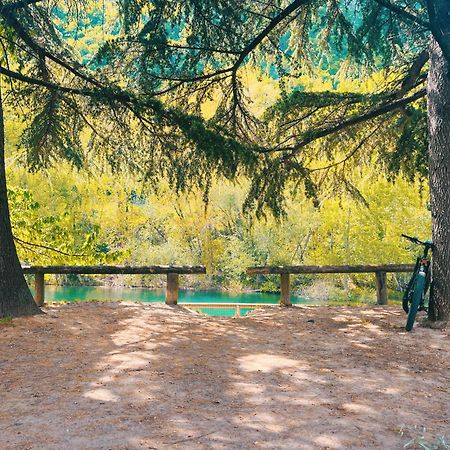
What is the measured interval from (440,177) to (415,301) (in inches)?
71.5

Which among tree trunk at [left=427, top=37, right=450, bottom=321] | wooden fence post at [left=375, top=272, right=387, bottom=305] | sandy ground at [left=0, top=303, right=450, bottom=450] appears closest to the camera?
sandy ground at [left=0, top=303, right=450, bottom=450]

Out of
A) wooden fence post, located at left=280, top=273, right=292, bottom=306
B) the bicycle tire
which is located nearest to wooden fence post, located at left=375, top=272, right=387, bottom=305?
wooden fence post, located at left=280, top=273, right=292, bottom=306

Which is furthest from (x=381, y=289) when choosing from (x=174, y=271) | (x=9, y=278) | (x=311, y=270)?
(x=9, y=278)

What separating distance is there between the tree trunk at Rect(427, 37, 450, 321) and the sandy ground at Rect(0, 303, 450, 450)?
1.84 feet

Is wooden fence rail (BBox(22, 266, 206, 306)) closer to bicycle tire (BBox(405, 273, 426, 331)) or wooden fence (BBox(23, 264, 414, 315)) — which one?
wooden fence (BBox(23, 264, 414, 315))

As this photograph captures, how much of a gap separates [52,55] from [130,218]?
34576mm

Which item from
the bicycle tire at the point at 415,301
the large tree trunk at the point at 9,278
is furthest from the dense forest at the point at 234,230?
the large tree trunk at the point at 9,278

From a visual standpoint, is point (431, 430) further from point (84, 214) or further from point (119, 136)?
point (84, 214)

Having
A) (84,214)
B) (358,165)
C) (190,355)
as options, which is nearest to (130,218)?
(84,214)

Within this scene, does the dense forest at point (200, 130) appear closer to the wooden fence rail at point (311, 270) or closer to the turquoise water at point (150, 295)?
the wooden fence rail at point (311, 270)

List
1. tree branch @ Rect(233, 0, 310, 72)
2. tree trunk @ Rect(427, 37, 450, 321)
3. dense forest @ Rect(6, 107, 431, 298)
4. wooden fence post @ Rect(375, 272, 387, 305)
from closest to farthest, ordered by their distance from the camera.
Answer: tree branch @ Rect(233, 0, 310, 72) < tree trunk @ Rect(427, 37, 450, 321) < wooden fence post @ Rect(375, 272, 387, 305) < dense forest @ Rect(6, 107, 431, 298)

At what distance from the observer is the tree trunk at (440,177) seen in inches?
286

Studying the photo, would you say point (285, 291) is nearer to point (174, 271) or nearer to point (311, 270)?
point (311, 270)

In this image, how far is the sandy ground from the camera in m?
3.44
